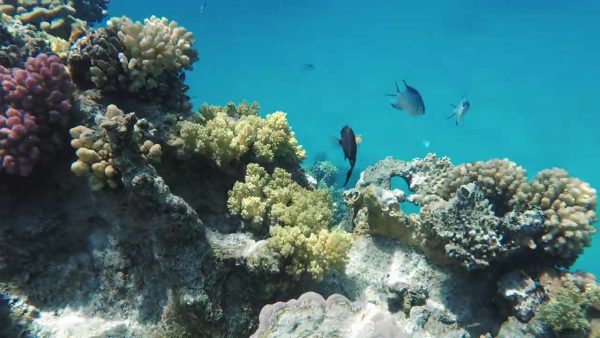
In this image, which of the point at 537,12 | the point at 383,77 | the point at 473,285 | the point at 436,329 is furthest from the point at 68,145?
the point at 383,77

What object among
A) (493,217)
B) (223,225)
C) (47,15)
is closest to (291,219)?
(223,225)

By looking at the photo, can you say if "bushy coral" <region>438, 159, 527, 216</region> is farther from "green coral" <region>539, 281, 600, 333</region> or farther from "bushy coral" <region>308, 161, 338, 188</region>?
"bushy coral" <region>308, 161, 338, 188</region>

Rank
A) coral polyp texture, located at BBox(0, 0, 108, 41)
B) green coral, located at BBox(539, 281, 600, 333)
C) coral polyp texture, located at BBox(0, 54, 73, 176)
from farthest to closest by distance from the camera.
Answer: coral polyp texture, located at BBox(0, 0, 108, 41), green coral, located at BBox(539, 281, 600, 333), coral polyp texture, located at BBox(0, 54, 73, 176)

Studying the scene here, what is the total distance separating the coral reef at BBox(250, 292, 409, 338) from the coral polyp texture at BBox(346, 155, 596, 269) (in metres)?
1.56

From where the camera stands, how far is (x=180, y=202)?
306 centimetres

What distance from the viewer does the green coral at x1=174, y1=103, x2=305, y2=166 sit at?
4.08 meters

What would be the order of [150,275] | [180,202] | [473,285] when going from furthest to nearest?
[473,285] < [150,275] < [180,202]

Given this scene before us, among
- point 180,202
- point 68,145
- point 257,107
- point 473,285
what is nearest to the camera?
point 180,202

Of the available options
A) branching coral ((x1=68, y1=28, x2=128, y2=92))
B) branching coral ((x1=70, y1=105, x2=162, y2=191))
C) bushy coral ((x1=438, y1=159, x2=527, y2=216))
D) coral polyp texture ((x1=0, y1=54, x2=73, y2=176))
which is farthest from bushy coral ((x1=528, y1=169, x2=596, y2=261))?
coral polyp texture ((x1=0, y1=54, x2=73, y2=176))

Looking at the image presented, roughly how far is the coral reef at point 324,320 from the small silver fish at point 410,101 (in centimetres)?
365

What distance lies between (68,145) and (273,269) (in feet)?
8.01

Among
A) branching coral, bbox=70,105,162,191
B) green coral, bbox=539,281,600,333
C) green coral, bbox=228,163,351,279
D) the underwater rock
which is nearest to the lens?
branching coral, bbox=70,105,162,191

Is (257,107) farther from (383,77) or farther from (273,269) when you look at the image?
(383,77)

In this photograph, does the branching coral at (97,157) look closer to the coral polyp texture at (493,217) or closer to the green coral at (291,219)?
the green coral at (291,219)
